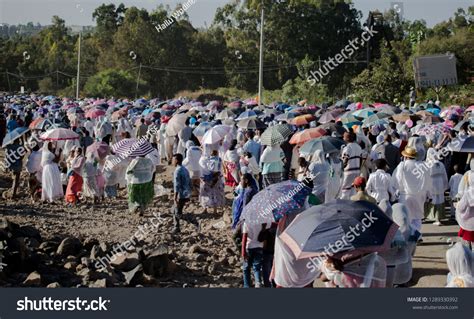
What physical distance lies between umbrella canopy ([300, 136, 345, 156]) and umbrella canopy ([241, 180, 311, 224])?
3459mm

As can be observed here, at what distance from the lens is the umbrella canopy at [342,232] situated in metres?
5.27

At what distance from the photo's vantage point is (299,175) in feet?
32.9

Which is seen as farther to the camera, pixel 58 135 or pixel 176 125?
pixel 176 125

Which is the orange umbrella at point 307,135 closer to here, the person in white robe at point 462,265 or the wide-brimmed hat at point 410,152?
the wide-brimmed hat at point 410,152

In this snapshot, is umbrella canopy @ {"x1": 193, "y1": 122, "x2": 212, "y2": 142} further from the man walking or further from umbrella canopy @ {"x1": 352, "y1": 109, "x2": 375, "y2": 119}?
the man walking

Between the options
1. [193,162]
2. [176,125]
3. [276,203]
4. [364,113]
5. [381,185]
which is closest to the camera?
[276,203]

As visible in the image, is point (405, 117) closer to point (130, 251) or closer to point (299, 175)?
point (299, 175)

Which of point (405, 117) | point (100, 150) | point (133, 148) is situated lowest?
point (100, 150)

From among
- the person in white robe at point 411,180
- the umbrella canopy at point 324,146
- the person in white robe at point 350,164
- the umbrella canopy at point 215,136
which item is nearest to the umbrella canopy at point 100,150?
the umbrella canopy at point 215,136

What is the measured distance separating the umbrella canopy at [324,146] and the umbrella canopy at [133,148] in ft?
9.92

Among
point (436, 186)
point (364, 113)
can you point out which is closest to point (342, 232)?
point (436, 186)

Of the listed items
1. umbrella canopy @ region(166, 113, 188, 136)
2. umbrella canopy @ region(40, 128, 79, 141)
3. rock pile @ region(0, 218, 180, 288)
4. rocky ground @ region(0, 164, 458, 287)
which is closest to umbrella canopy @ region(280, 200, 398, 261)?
rocky ground @ region(0, 164, 458, 287)

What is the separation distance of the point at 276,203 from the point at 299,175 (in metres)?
3.38

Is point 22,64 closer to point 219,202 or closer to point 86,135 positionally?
point 86,135
